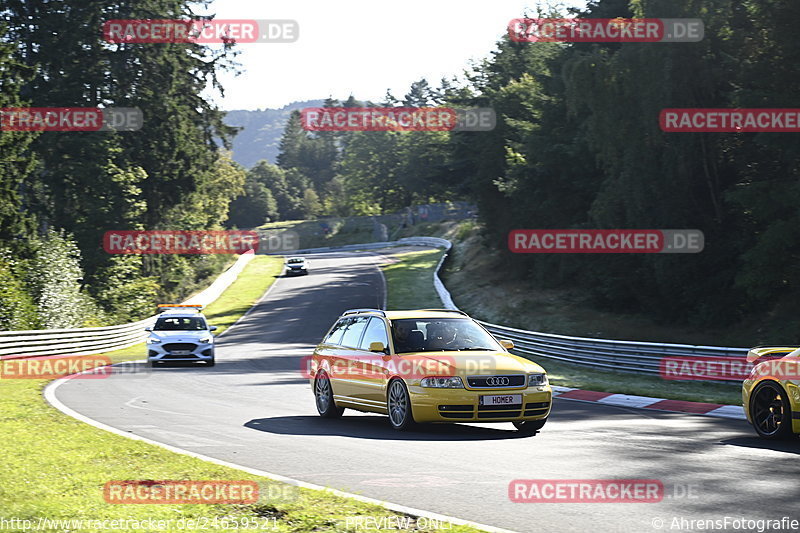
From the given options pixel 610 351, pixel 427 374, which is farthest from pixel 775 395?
pixel 610 351

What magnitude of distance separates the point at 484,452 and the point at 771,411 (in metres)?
3.89

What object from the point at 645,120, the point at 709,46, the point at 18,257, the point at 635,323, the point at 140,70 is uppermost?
the point at 140,70

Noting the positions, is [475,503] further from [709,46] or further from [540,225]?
[540,225]

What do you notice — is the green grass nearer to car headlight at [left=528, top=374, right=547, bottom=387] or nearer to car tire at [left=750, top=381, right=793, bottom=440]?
car headlight at [left=528, top=374, right=547, bottom=387]

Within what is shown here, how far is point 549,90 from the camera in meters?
47.5

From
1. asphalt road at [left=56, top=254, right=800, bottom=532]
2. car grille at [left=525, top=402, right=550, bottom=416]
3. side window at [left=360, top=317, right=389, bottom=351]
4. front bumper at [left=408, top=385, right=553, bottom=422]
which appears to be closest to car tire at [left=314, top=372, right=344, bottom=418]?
asphalt road at [left=56, top=254, right=800, bottom=532]

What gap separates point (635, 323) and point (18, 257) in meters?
24.1

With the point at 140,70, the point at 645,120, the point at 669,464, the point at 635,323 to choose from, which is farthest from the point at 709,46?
the point at 140,70

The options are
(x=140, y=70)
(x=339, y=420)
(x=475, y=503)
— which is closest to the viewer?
(x=475, y=503)

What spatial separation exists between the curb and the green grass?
2723 centimetres

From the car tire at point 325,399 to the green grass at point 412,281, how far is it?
106ft

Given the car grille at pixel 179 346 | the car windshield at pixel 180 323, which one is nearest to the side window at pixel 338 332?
the car grille at pixel 179 346

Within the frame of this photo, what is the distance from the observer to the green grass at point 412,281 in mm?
49625

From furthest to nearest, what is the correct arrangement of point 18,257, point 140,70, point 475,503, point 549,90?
point 140,70, point 549,90, point 18,257, point 475,503
